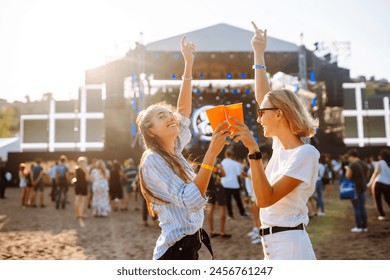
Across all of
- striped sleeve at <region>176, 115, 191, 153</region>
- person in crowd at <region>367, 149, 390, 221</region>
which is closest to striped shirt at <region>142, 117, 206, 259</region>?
striped sleeve at <region>176, 115, 191, 153</region>

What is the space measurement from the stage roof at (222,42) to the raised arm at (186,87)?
8.60 m

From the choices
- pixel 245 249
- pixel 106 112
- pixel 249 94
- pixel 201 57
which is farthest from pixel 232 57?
pixel 245 249

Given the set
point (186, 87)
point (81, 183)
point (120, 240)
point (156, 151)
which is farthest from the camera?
point (81, 183)

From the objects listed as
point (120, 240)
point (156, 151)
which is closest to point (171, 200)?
point (156, 151)

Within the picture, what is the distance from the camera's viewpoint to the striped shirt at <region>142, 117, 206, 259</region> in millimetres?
1382

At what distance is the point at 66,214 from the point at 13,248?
3.78m

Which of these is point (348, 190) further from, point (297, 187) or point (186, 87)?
point (297, 187)

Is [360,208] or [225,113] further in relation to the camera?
[360,208]

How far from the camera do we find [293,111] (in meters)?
1.45

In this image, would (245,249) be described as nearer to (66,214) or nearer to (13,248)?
(13,248)

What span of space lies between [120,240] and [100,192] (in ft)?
9.88

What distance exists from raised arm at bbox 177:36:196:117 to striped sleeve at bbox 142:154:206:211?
50 cm

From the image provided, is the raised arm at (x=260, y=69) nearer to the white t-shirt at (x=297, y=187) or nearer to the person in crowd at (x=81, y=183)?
the white t-shirt at (x=297, y=187)

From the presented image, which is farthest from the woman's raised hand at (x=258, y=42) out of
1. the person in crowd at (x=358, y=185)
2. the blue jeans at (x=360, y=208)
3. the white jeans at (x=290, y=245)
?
the blue jeans at (x=360, y=208)
